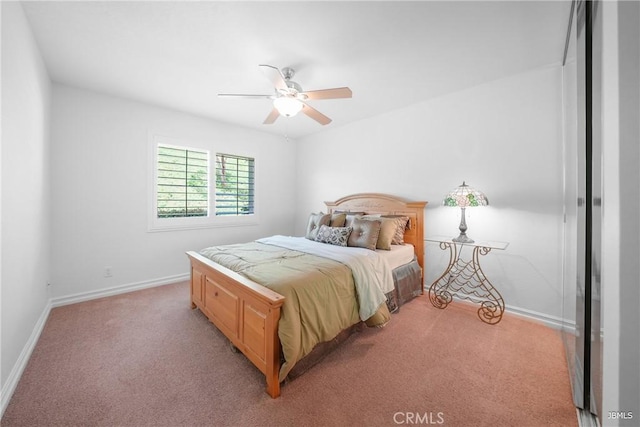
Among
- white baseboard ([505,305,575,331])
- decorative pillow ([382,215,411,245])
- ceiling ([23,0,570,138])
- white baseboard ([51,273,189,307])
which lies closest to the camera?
ceiling ([23,0,570,138])

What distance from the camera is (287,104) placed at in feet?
7.49

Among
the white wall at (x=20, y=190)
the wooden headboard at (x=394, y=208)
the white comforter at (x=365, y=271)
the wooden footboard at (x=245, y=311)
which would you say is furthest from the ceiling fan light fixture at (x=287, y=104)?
the wooden headboard at (x=394, y=208)

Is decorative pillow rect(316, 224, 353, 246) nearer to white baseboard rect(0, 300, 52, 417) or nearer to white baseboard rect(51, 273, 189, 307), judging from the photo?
white baseboard rect(51, 273, 189, 307)

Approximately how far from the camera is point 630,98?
0.85 metres

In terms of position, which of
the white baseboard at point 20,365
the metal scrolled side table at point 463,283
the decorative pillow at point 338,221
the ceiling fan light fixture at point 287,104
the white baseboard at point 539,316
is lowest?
the white baseboard at point 20,365

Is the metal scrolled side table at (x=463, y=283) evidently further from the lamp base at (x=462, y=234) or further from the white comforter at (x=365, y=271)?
the white comforter at (x=365, y=271)

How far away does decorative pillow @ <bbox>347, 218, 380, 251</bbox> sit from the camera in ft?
9.37

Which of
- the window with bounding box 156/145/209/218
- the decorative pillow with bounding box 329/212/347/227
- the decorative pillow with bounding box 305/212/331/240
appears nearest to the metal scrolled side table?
the decorative pillow with bounding box 329/212/347/227

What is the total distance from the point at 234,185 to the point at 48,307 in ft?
8.96

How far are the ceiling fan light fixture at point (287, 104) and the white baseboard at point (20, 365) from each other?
2.72 metres

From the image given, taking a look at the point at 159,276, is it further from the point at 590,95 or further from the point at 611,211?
the point at 590,95

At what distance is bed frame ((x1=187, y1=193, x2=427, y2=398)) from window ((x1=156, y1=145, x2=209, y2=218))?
146cm

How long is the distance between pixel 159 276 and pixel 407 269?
350cm

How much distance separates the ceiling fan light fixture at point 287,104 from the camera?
7.41 feet
